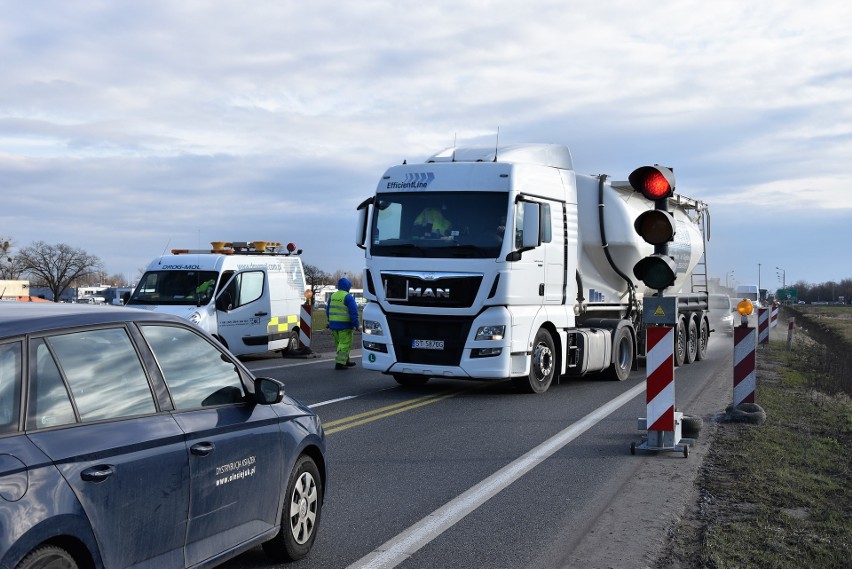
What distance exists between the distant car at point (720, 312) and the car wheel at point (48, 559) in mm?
23724

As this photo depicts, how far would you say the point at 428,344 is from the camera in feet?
49.1

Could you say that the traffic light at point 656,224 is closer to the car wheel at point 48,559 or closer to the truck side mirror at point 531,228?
the truck side mirror at point 531,228

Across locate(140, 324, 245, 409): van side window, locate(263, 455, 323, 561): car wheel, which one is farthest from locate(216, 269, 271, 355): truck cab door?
locate(140, 324, 245, 409): van side window

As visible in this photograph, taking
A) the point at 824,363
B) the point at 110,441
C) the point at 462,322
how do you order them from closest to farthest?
1. the point at 110,441
2. the point at 462,322
3. the point at 824,363

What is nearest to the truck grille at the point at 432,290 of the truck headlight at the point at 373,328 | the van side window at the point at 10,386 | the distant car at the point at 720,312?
the truck headlight at the point at 373,328

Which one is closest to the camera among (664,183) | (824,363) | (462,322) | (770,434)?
(664,183)

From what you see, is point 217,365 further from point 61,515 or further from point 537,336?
point 537,336

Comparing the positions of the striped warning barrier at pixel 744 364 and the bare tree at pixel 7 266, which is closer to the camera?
the striped warning barrier at pixel 744 364

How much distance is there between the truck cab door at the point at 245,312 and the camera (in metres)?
20.5

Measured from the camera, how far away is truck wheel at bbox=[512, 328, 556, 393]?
15.5 m

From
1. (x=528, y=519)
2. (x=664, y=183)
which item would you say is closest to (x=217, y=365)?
(x=528, y=519)

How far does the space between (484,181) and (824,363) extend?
15870 millimetres

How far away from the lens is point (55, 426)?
405cm

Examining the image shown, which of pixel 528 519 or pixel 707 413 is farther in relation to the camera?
pixel 707 413
